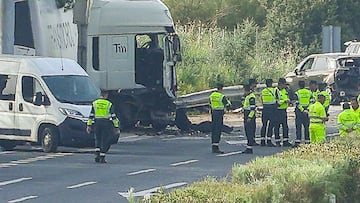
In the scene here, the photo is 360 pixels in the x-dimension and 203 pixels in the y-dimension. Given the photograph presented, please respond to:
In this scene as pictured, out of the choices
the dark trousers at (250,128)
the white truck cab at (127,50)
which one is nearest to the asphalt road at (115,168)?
the dark trousers at (250,128)

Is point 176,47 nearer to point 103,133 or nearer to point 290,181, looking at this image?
point 103,133

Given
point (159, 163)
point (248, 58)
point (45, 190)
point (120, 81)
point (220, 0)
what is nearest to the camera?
point (45, 190)

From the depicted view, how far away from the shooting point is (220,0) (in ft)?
206

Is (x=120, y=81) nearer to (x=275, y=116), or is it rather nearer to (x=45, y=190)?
(x=275, y=116)

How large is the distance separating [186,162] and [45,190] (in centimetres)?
511

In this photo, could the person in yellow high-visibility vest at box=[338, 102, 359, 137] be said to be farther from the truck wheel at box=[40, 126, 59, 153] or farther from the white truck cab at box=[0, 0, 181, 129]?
the white truck cab at box=[0, 0, 181, 129]

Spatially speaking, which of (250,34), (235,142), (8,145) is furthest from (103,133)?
(250,34)

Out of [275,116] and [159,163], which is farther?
[275,116]

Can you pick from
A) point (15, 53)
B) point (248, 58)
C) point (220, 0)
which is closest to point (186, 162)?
point (15, 53)

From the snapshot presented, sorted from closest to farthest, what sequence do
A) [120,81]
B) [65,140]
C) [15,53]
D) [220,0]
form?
[65,140]
[15,53]
[120,81]
[220,0]

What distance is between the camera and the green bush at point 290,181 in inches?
369

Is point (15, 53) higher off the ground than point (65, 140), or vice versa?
point (15, 53)

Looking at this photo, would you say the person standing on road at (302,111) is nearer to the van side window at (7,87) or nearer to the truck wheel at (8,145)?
the van side window at (7,87)

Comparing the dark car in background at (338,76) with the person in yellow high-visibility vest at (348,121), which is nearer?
the person in yellow high-visibility vest at (348,121)
